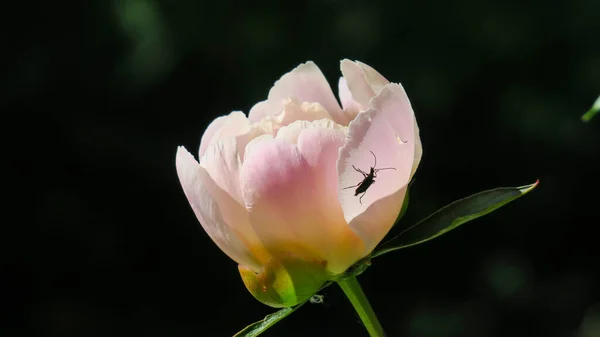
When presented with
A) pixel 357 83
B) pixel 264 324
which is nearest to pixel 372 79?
pixel 357 83

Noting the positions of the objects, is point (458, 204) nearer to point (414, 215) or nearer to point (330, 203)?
point (330, 203)

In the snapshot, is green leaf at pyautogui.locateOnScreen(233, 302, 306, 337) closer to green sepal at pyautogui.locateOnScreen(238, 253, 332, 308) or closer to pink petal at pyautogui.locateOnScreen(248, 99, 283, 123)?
green sepal at pyautogui.locateOnScreen(238, 253, 332, 308)

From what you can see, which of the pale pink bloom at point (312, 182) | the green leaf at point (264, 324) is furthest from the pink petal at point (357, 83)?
the green leaf at point (264, 324)

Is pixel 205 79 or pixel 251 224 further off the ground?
pixel 205 79

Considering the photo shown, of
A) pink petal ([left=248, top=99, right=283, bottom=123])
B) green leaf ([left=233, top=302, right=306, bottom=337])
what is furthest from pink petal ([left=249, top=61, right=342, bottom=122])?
green leaf ([left=233, top=302, right=306, bottom=337])

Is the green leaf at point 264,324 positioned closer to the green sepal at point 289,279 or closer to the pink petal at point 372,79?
the green sepal at point 289,279

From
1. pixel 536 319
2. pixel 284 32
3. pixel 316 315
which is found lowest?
pixel 536 319

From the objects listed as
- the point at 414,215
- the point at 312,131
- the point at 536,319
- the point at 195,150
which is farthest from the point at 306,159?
the point at 536,319
